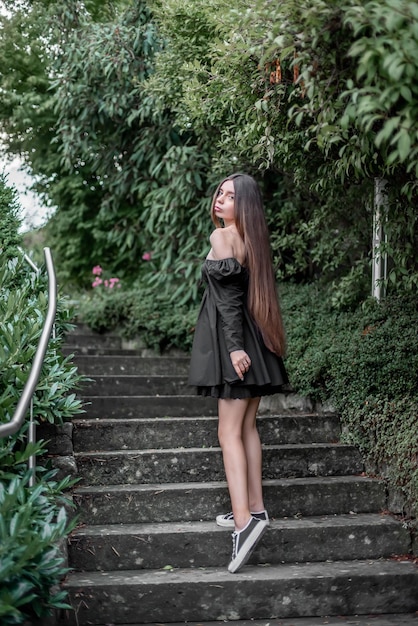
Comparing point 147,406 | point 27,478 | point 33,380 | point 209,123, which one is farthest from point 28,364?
point 209,123

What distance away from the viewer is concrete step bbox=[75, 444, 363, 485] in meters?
4.53

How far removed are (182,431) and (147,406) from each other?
837mm

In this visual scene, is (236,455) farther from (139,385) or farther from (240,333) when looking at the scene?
(139,385)

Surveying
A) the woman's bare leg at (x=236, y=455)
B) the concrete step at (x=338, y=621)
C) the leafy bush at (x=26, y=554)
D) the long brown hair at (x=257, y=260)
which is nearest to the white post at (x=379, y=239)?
the long brown hair at (x=257, y=260)

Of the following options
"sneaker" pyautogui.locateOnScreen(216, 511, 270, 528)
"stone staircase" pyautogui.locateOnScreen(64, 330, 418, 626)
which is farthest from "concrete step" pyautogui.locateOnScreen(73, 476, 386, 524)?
"sneaker" pyautogui.locateOnScreen(216, 511, 270, 528)

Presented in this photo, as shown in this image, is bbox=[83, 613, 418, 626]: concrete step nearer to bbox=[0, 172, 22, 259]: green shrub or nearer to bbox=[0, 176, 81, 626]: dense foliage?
bbox=[0, 176, 81, 626]: dense foliage

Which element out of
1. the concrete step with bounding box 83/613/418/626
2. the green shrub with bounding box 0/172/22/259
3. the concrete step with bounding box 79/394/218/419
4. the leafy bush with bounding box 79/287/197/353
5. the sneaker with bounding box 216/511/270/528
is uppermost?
the green shrub with bounding box 0/172/22/259

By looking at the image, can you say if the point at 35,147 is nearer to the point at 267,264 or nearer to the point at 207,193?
the point at 207,193

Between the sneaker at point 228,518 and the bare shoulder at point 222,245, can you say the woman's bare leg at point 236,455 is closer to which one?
the sneaker at point 228,518

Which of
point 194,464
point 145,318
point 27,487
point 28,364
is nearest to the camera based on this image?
point 27,487

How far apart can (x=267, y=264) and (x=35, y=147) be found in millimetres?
7135

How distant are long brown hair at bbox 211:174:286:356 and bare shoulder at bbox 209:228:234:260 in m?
0.08

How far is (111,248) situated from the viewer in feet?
35.2

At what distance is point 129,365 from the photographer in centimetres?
688
